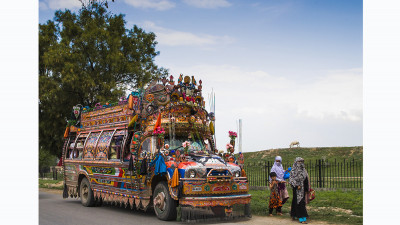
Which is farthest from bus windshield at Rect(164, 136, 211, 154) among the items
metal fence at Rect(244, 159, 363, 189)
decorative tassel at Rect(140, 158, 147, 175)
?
metal fence at Rect(244, 159, 363, 189)

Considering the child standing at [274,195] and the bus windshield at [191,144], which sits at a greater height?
the bus windshield at [191,144]

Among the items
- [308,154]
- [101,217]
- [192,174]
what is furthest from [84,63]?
[308,154]

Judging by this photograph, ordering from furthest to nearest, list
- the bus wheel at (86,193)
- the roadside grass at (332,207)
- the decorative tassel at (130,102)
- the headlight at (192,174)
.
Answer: the bus wheel at (86,193) → the decorative tassel at (130,102) → the roadside grass at (332,207) → the headlight at (192,174)

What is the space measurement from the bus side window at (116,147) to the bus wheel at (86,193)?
7.30ft

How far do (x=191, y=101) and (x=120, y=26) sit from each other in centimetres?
1263

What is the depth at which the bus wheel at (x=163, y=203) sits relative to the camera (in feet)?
34.2

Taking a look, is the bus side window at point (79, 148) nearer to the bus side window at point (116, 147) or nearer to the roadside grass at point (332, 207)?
the bus side window at point (116, 147)

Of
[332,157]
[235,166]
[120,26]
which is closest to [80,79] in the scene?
[120,26]

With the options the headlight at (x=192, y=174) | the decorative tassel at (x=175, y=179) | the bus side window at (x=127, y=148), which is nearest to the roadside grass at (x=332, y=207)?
the headlight at (x=192, y=174)

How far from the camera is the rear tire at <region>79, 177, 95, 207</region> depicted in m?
14.7

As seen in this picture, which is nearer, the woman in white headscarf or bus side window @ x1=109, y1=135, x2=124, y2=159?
the woman in white headscarf

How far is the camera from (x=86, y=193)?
1505cm

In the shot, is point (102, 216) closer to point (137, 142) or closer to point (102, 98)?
point (137, 142)

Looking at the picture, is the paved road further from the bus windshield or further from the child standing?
the bus windshield
